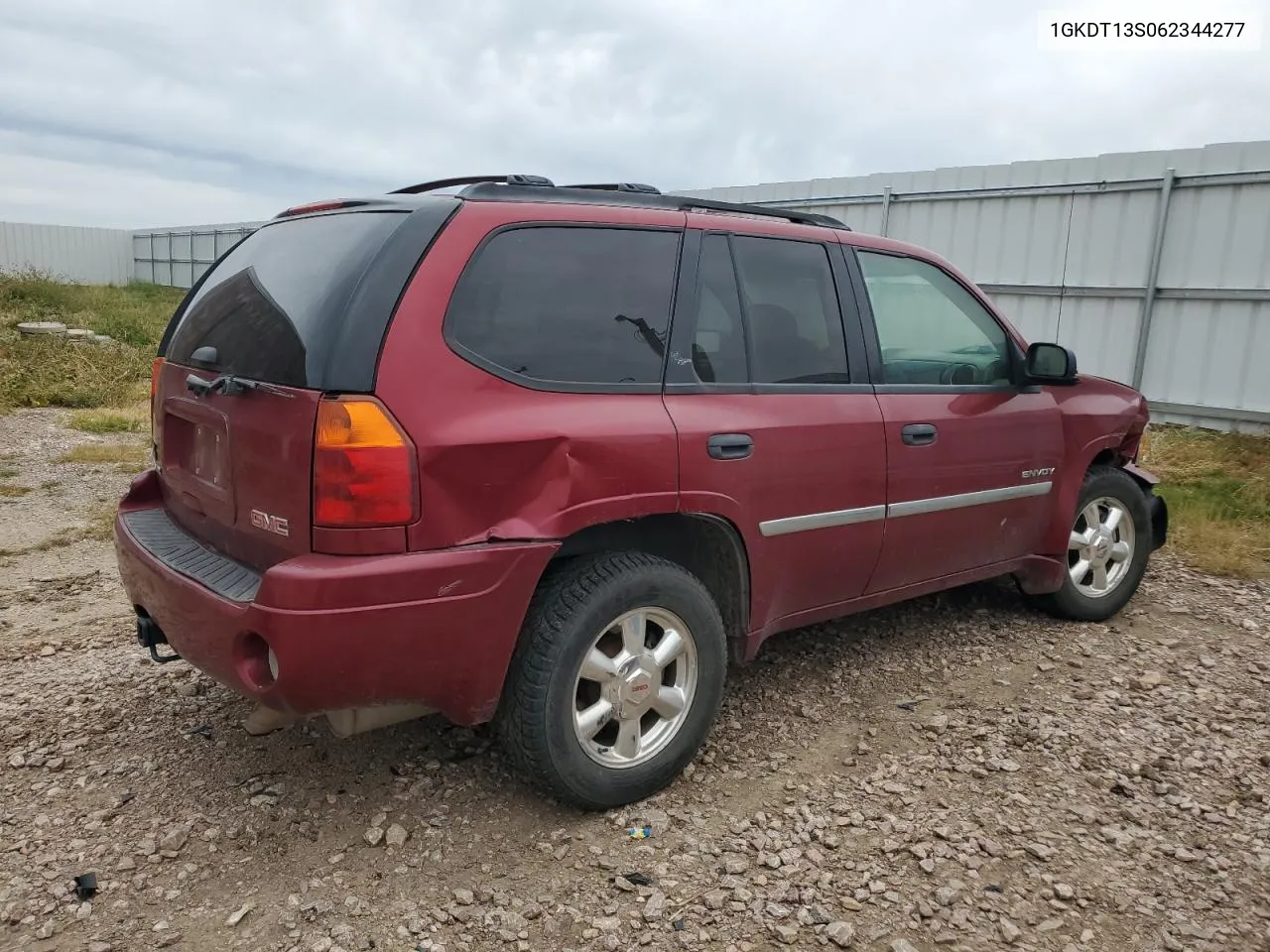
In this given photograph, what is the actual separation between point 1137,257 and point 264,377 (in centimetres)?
922

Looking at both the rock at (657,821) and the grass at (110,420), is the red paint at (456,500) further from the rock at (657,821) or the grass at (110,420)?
the grass at (110,420)

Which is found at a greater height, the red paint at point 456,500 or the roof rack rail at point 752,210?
the roof rack rail at point 752,210

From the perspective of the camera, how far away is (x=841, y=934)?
2.33m

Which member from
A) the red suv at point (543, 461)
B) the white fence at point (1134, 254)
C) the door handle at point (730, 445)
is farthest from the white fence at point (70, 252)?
the door handle at point (730, 445)

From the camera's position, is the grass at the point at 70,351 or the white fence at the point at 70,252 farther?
the white fence at the point at 70,252

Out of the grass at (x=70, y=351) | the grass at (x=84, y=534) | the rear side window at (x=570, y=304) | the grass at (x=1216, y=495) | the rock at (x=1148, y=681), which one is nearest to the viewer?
the rear side window at (x=570, y=304)

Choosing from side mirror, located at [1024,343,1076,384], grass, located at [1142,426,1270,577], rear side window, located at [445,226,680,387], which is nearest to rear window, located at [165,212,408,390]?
rear side window, located at [445,226,680,387]

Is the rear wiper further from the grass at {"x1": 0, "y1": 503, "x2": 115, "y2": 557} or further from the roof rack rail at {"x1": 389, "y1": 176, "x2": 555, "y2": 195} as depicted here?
the grass at {"x1": 0, "y1": 503, "x2": 115, "y2": 557}

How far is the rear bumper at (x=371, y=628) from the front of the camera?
2244 mm

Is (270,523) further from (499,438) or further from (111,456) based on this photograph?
(111,456)

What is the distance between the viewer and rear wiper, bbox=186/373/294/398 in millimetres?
2418

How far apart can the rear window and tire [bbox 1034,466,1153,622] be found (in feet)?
11.1

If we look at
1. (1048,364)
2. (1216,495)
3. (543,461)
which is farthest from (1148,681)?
(1216,495)

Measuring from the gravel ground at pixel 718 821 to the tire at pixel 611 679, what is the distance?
0.17m
